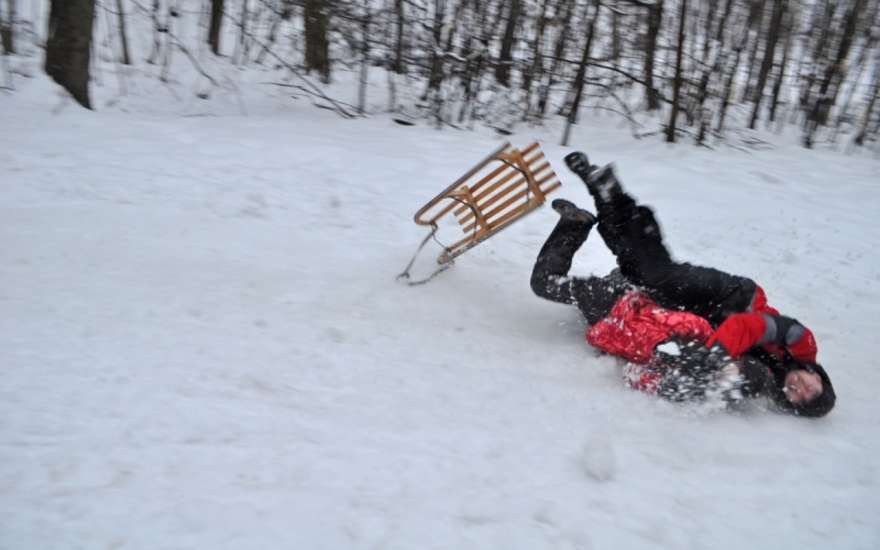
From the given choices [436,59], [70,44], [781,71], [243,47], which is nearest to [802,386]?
[436,59]

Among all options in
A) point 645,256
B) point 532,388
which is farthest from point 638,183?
point 532,388

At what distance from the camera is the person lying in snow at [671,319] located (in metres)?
2.90

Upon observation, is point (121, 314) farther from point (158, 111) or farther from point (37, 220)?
point (158, 111)

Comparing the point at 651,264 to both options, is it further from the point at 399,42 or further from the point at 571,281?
the point at 399,42

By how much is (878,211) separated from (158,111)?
25.3ft

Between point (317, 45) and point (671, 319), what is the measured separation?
7045mm

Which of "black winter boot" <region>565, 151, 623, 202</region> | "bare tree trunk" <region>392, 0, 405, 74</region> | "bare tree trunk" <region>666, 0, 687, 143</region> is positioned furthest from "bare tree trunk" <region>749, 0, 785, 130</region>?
"black winter boot" <region>565, 151, 623, 202</region>

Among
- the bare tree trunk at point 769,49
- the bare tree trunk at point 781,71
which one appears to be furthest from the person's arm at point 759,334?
the bare tree trunk at point 781,71

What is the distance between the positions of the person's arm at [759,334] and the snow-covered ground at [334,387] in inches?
13.0

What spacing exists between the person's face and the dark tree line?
503 centimetres

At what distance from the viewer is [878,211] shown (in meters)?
6.50

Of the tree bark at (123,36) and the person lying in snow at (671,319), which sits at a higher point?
the tree bark at (123,36)

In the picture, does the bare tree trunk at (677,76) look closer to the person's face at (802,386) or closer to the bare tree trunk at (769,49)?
the bare tree trunk at (769,49)

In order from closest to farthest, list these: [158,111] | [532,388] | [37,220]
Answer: [532,388]
[37,220]
[158,111]
